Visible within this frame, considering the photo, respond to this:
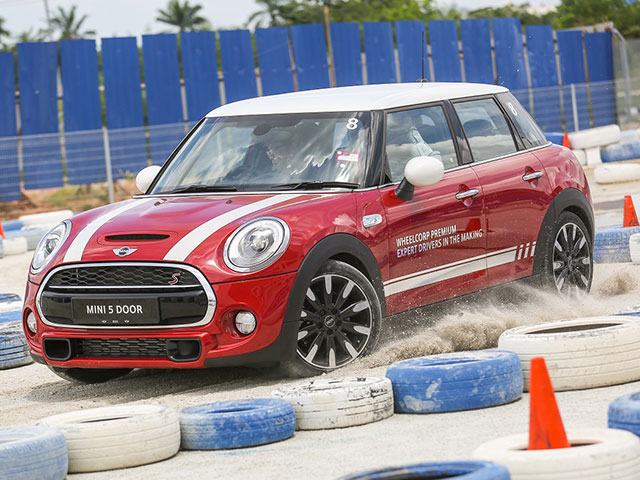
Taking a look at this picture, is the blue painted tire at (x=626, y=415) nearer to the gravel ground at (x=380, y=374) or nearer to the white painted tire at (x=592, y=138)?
the gravel ground at (x=380, y=374)

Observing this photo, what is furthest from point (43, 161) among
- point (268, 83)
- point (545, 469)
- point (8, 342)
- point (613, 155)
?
point (545, 469)

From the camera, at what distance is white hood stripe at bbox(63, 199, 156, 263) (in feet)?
21.9

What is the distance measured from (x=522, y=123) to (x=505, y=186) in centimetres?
84

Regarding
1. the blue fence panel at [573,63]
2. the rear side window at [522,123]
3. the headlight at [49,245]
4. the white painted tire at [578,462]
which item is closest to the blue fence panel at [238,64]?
the blue fence panel at [573,63]

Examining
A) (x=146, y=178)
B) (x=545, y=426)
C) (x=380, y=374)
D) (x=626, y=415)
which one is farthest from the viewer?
(x=146, y=178)

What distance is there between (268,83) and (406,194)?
773 inches

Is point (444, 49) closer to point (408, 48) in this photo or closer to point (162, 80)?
point (408, 48)

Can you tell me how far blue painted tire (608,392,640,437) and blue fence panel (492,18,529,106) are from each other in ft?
87.2

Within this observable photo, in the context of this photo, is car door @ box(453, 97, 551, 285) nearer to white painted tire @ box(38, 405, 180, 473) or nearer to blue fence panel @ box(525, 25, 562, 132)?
white painted tire @ box(38, 405, 180, 473)

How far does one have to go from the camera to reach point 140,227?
6648mm

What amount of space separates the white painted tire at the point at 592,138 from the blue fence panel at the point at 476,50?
5.85 metres

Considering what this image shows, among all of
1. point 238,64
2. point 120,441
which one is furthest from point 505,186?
point 238,64

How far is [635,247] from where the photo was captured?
10.5 m

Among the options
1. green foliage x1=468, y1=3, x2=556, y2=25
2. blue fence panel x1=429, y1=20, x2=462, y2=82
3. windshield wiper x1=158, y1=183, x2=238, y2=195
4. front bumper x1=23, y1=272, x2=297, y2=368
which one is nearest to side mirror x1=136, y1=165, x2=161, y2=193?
windshield wiper x1=158, y1=183, x2=238, y2=195
